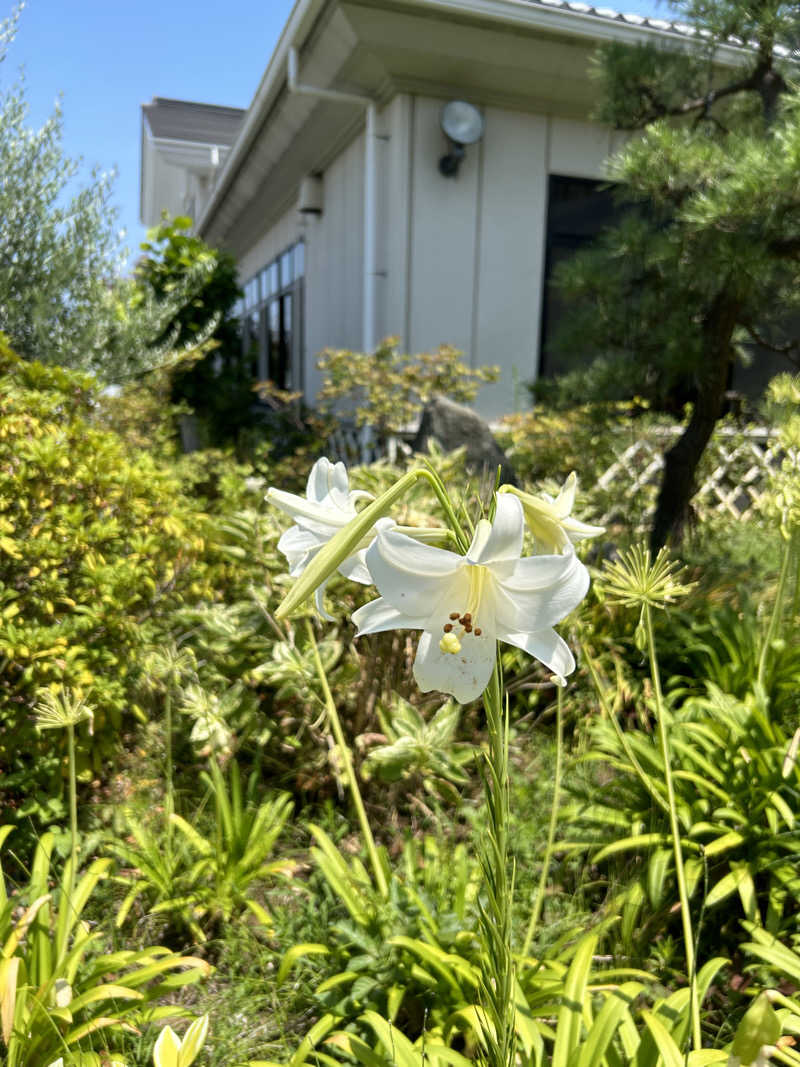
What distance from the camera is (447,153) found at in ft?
21.4

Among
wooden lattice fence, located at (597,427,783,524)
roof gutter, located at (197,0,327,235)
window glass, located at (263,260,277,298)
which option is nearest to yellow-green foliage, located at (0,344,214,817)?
wooden lattice fence, located at (597,427,783,524)

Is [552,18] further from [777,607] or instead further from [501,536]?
[501,536]

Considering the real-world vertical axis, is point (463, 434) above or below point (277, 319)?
below

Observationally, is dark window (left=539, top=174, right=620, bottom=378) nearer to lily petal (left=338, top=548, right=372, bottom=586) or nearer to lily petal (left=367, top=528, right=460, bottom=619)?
lily petal (left=338, top=548, right=372, bottom=586)

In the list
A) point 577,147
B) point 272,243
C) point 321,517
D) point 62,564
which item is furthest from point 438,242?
point 321,517

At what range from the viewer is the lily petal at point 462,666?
38.1 inches

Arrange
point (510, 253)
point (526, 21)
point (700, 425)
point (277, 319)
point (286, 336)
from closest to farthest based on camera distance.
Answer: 1. point (700, 425)
2. point (526, 21)
3. point (510, 253)
4. point (286, 336)
5. point (277, 319)

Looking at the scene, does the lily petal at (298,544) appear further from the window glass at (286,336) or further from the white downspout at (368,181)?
the window glass at (286,336)

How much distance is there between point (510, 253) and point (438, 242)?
0.72 meters

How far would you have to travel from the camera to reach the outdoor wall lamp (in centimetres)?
634

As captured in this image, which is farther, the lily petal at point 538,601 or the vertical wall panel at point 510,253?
the vertical wall panel at point 510,253

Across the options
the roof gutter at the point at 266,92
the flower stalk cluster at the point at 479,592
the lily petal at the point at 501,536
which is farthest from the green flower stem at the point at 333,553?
the roof gutter at the point at 266,92

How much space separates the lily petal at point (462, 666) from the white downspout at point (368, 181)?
600 cm

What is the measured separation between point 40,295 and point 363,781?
12.5ft
